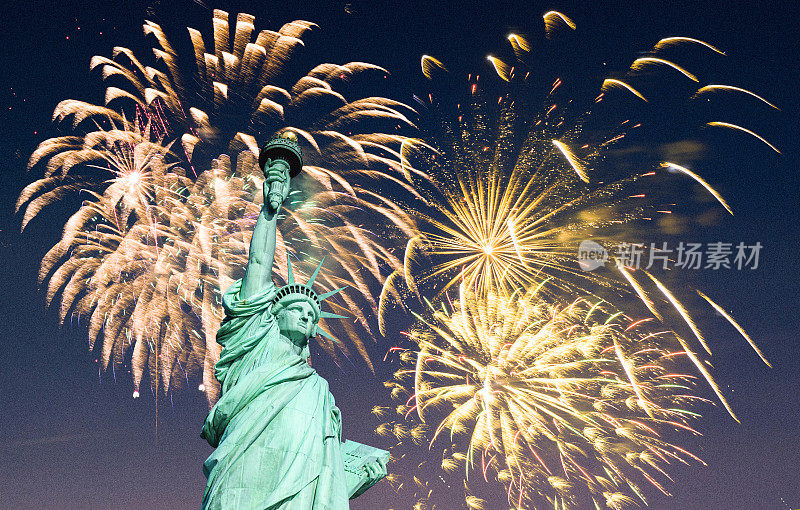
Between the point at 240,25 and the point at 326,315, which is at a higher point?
the point at 240,25

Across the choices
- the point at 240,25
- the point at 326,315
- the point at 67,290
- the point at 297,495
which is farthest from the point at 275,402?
the point at 240,25

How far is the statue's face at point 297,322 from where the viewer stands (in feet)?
54.0

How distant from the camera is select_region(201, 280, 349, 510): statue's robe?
46.2 feet

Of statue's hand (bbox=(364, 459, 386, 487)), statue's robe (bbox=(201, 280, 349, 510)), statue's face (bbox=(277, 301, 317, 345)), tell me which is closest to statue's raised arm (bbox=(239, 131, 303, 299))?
statue's robe (bbox=(201, 280, 349, 510))

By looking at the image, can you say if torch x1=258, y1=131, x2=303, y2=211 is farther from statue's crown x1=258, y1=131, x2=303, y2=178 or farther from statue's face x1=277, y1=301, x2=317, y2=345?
statue's face x1=277, y1=301, x2=317, y2=345

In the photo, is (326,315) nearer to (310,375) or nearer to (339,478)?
(310,375)

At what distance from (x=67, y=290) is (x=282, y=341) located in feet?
48.4

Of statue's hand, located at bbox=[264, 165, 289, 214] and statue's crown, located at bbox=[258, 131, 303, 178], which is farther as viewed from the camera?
statue's crown, located at bbox=[258, 131, 303, 178]

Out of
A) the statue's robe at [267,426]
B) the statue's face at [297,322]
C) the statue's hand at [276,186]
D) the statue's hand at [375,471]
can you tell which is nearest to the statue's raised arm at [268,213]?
the statue's hand at [276,186]

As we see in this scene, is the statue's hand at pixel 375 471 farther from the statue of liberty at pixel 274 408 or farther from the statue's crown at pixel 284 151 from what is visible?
the statue's crown at pixel 284 151

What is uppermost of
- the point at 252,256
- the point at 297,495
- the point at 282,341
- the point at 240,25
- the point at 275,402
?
the point at 240,25

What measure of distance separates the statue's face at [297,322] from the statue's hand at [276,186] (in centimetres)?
252

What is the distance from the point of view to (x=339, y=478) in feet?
50.3

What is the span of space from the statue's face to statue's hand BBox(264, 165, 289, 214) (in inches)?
99.1
